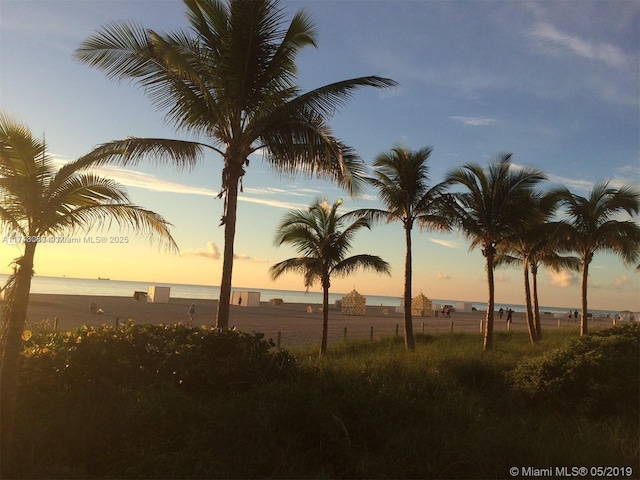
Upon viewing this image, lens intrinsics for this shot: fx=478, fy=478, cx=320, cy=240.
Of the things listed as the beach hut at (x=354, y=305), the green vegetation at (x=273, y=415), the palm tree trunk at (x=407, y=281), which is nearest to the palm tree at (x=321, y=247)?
the palm tree trunk at (x=407, y=281)

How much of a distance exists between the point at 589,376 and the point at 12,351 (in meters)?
8.97

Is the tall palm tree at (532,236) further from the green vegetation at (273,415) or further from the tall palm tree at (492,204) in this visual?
the green vegetation at (273,415)

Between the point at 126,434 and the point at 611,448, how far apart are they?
639 centimetres

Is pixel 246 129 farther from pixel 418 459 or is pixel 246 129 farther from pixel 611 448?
pixel 611 448

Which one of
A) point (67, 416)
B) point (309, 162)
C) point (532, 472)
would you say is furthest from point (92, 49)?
point (532, 472)

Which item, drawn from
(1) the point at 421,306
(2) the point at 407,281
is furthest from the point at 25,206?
(1) the point at 421,306

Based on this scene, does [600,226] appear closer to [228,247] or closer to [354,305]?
[228,247]

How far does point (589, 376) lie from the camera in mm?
8555

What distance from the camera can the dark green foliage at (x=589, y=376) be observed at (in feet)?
27.0

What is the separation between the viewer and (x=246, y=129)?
10.3m

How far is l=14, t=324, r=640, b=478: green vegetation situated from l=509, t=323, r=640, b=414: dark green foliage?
0.03 m

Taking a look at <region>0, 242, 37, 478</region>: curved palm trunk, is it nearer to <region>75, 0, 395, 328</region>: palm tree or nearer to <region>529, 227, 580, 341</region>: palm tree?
<region>75, 0, 395, 328</region>: palm tree

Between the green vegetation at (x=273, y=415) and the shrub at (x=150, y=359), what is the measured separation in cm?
2

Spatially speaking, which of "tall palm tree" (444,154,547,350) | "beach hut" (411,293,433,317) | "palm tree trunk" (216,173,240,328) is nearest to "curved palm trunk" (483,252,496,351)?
"tall palm tree" (444,154,547,350)
